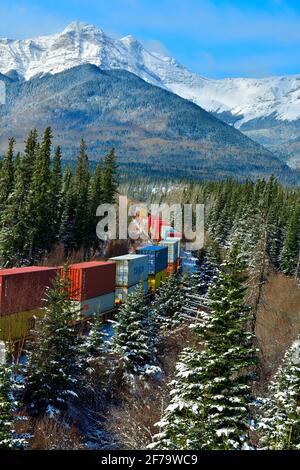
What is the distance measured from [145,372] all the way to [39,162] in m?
29.6

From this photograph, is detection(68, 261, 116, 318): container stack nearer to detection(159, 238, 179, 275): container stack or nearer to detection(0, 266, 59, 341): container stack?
detection(0, 266, 59, 341): container stack

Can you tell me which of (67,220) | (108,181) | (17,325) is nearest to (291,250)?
(108,181)

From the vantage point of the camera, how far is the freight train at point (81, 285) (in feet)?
98.4

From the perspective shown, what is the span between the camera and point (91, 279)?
38.2m

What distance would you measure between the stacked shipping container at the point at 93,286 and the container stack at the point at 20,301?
2.24 meters

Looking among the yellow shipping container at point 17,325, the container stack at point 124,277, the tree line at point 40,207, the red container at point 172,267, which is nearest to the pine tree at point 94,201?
the tree line at point 40,207

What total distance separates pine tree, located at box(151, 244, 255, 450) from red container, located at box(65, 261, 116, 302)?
55.8ft

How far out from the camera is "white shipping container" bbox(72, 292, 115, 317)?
3682 cm

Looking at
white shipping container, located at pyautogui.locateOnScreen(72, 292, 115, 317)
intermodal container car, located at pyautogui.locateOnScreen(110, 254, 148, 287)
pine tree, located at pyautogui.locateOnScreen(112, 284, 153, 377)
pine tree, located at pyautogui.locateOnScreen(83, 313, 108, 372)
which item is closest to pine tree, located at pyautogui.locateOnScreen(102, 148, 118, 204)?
intermodal container car, located at pyautogui.locateOnScreen(110, 254, 148, 287)

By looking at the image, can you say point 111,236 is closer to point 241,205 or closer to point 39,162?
point 39,162

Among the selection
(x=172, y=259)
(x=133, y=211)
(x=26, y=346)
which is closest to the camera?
(x=26, y=346)

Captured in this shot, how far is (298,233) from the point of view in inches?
3164
